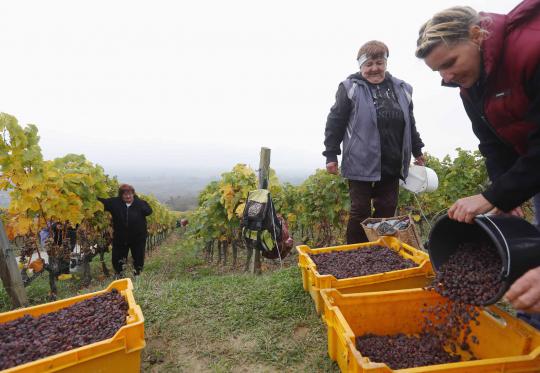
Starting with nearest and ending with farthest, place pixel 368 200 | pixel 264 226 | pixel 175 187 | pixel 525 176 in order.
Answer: pixel 525 176 < pixel 368 200 < pixel 264 226 < pixel 175 187

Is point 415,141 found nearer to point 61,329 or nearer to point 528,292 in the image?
point 528,292

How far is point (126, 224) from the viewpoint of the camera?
5.56 metres

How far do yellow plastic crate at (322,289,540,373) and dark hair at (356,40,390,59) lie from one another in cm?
222

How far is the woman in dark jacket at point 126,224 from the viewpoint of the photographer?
551cm

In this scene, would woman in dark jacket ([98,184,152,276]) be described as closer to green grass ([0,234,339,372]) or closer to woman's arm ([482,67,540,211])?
green grass ([0,234,339,372])

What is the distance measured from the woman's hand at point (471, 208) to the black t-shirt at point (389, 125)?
1.63m

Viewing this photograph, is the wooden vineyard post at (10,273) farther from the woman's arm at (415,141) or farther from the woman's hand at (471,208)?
the woman's arm at (415,141)

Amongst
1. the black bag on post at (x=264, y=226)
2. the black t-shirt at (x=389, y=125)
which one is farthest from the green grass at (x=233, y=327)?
the black t-shirt at (x=389, y=125)

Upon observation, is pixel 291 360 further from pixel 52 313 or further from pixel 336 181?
pixel 336 181

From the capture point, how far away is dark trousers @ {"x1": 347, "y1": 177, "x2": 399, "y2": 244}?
343 centimetres

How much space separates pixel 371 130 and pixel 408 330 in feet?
6.03

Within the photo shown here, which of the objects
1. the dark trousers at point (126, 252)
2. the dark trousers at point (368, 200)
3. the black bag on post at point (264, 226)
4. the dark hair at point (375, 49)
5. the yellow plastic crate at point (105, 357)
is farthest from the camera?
the dark trousers at point (126, 252)

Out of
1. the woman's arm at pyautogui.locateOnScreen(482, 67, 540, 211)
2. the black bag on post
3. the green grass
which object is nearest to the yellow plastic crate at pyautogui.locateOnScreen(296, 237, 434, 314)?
the green grass

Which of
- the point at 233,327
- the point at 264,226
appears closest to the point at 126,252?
the point at 264,226
